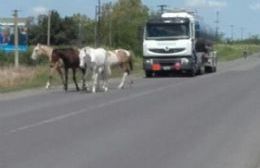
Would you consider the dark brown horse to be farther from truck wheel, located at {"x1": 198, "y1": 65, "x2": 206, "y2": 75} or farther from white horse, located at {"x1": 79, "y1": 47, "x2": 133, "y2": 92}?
truck wheel, located at {"x1": 198, "y1": 65, "x2": 206, "y2": 75}

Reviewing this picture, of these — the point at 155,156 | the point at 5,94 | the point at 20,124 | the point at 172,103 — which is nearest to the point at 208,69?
the point at 5,94

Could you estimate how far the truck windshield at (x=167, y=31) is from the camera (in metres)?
45.4

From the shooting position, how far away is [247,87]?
112ft

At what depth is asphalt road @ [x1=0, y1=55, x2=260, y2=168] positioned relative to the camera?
12180 millimetres

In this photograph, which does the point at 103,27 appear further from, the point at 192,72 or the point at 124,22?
the point at 192,72

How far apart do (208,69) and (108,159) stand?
143 feet

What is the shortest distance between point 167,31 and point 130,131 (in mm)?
29702

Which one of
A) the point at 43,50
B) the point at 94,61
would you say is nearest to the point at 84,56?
the point at 94,61

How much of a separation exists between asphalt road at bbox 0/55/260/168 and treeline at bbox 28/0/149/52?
3678 centimetres

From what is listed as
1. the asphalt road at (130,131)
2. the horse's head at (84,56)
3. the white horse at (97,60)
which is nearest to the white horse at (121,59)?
the white horse at (97,60)

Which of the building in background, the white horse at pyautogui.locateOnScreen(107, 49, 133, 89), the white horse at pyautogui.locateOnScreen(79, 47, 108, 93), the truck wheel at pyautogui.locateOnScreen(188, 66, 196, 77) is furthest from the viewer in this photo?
the building in background

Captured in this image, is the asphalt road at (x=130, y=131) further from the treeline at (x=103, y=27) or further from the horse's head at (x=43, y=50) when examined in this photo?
the treeline at (x=103, y=27)

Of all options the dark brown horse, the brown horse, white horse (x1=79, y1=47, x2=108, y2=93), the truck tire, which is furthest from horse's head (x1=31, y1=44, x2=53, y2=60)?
the truck tire

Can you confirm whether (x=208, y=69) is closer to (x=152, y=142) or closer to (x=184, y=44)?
(x=184, y=44)
